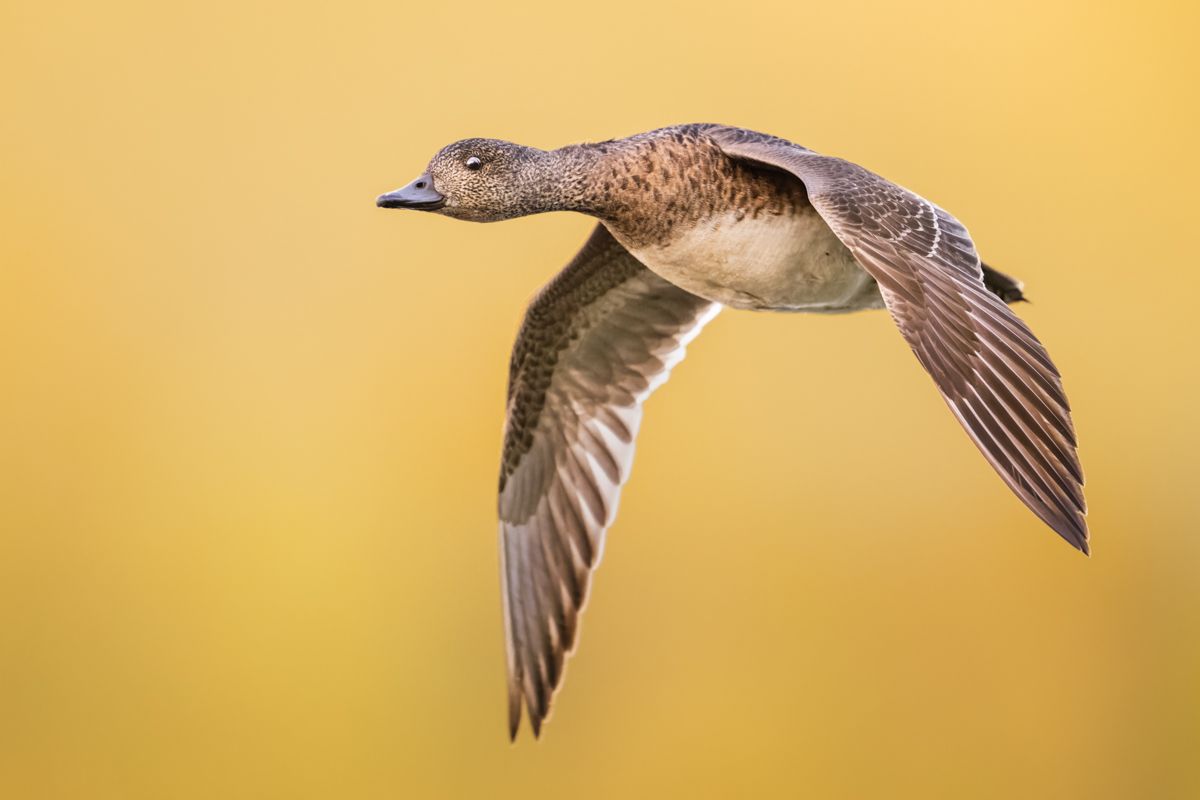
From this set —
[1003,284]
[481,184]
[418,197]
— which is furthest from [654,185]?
[1003,284]

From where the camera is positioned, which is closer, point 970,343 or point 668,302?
point 970,343

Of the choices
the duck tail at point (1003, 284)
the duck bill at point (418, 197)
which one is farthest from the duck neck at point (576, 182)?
the duck tail at point (1003, 284)

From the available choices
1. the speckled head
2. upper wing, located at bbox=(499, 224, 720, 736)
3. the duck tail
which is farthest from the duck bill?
the duck tail

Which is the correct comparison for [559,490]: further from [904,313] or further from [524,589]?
[904,313]

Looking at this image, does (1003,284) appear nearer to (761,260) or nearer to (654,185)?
(761,260)

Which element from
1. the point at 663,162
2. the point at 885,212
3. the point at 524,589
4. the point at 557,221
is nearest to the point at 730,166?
the point at 663,162

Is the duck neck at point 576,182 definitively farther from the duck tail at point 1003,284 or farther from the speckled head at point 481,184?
the duck tail at point 1003,284
